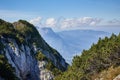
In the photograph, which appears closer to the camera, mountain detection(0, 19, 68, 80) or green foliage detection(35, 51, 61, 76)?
mountain detection(0, 19, 68, 80)

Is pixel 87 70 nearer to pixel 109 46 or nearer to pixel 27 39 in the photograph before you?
pixel 109 46

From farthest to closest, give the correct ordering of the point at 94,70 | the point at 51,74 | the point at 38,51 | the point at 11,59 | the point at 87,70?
the point at 38,51 → the point at 51,74 → the point at 11,59 → the point at 87,70 → the point at 94,70

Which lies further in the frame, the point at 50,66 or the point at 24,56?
the point at 50,66

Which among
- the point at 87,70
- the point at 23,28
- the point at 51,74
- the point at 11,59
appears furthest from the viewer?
the point at 23,28

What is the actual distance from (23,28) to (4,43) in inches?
1371

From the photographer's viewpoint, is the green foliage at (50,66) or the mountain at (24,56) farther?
the green foliage at (50,66)

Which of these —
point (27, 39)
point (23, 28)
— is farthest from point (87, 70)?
point (23, 28)

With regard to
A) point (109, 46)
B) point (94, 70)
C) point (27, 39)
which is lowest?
point (94, 70)

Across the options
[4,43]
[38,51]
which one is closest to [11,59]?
[4,43]

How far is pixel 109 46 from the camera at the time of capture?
75.7 metres

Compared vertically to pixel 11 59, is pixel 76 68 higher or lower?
lower

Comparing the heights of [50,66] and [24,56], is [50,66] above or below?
below

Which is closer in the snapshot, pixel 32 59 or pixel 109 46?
pixel 109 46

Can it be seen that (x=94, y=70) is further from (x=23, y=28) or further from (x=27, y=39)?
(x=23, y=28)
